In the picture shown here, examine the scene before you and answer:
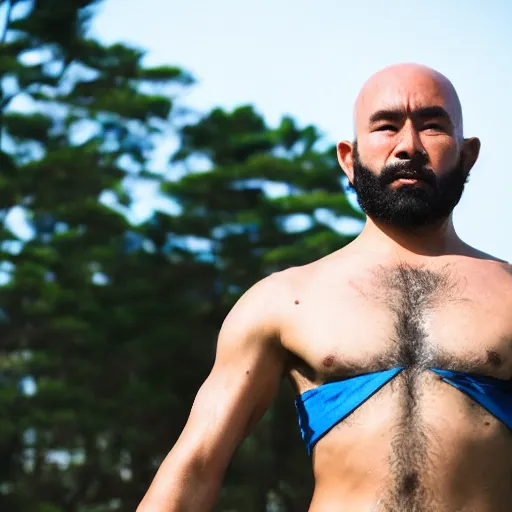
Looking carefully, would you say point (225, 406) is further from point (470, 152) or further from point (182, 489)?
point (470, 152)

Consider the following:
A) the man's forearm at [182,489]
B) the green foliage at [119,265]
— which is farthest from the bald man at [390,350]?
the green foliage at [119,265]

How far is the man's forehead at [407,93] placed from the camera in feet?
10.8

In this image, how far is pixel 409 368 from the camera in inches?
117

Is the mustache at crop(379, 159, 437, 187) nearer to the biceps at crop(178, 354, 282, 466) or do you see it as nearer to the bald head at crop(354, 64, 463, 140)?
the bald head at crop(354, 64, 463, 140)

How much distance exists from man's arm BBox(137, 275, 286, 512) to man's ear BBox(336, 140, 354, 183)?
49cm

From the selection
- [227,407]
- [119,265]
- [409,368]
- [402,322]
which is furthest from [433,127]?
[119,265]

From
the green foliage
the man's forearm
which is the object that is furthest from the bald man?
the green foliage

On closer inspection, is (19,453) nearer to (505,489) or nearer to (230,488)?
(230,488)

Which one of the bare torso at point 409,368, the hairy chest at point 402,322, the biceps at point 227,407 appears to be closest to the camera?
the bare torso at point 409,368

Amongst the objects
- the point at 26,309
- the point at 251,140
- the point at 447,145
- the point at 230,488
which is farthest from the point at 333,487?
the point at 251,140

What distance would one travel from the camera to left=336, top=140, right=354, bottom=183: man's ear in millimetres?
3449

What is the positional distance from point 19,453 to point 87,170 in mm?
6066

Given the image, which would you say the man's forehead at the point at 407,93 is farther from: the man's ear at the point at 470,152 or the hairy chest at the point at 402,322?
the hairy chest at the point at 402,322

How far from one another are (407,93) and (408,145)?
196mm
